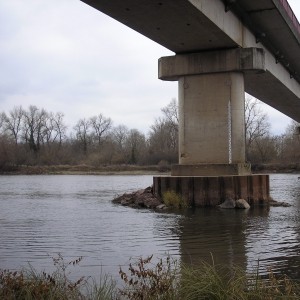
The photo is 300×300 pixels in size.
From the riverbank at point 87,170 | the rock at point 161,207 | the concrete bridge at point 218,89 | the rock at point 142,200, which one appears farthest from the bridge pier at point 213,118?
the riverbank at point 87,170

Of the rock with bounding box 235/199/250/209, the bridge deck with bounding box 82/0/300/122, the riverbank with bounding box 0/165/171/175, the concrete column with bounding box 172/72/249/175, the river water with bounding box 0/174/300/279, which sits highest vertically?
the bridge deck with bounding box 82/0/300/122

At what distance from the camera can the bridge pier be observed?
20.8m

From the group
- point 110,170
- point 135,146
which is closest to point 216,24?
point 110,170

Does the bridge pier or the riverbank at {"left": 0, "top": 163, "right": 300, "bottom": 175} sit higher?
the bridge pier

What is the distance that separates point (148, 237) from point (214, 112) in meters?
10.3

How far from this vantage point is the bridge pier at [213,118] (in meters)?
20.8

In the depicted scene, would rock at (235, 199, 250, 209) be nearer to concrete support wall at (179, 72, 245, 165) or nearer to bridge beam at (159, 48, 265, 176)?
bridge beam at (159, 48, 265, 176)

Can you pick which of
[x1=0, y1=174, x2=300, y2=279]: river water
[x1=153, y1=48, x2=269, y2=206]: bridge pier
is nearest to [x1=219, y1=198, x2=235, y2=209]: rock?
[x1=0, y1=174, x2=300, y2=279]: river water

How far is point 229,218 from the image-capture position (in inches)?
638

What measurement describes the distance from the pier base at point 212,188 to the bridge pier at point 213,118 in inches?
1.7

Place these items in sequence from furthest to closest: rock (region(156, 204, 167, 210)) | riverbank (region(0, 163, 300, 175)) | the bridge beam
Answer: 1. riverbank (region(0, 163, 300, 175))
2. the bridge beam
3. rock (region(156, 204, 167, 210))

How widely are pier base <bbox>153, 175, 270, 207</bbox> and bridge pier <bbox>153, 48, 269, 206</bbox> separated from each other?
0.04 m

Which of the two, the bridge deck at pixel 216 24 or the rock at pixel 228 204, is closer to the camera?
the bridge deck at pixel 216 24

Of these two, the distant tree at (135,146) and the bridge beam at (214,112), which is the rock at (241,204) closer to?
the bridge beam at (214,112)
